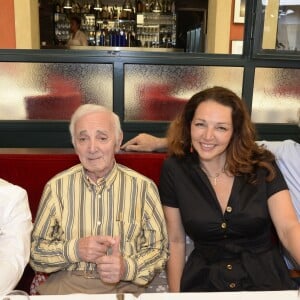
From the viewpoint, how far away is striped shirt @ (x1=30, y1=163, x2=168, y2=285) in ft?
4.83

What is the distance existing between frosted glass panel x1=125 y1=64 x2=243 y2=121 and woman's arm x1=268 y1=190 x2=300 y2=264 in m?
1.30

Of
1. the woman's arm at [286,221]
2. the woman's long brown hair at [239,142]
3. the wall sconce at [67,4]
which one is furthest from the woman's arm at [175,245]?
the wall sconce at [67,4]

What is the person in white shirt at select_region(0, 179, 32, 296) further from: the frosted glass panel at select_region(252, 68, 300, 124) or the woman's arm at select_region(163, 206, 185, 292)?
the frosted glass panel at select_region(252, 68, 300, 124)

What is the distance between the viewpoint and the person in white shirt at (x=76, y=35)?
235 inches

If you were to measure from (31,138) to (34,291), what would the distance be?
1205mm

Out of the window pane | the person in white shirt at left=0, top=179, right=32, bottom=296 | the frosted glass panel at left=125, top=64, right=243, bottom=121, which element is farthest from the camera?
the frosted glass panel at left=125, top=64, right=243, bottom=121

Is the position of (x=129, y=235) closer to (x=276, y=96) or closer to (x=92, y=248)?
(x=92, y=248)

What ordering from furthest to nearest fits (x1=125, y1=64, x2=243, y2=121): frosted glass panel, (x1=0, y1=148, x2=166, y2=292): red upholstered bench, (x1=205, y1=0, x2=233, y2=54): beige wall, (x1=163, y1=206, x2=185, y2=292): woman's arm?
(x1=205, y1=0, x2=233, y2=54): beige wall
(x1=125, y1=64, x2=243, y2=121): frosted glass panel
(x1=0, y1=148, x2=166, y2=292): red upholstered bench
(x1=163, y1=206, x2=185, y2=292): woman's arm

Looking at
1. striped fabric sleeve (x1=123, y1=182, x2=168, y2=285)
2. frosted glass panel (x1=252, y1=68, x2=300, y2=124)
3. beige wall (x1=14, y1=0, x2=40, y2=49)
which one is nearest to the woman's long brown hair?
striped fabric sleeve (x1=123, y1=182, x2=168, y2=285)

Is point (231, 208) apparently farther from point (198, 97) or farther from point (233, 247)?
point (198, 97)

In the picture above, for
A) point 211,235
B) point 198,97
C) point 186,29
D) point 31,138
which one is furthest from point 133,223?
point 186,29

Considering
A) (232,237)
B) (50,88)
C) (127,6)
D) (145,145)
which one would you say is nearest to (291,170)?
(232,237)

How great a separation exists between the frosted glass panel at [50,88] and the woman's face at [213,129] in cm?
118

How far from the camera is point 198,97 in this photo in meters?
1.59
